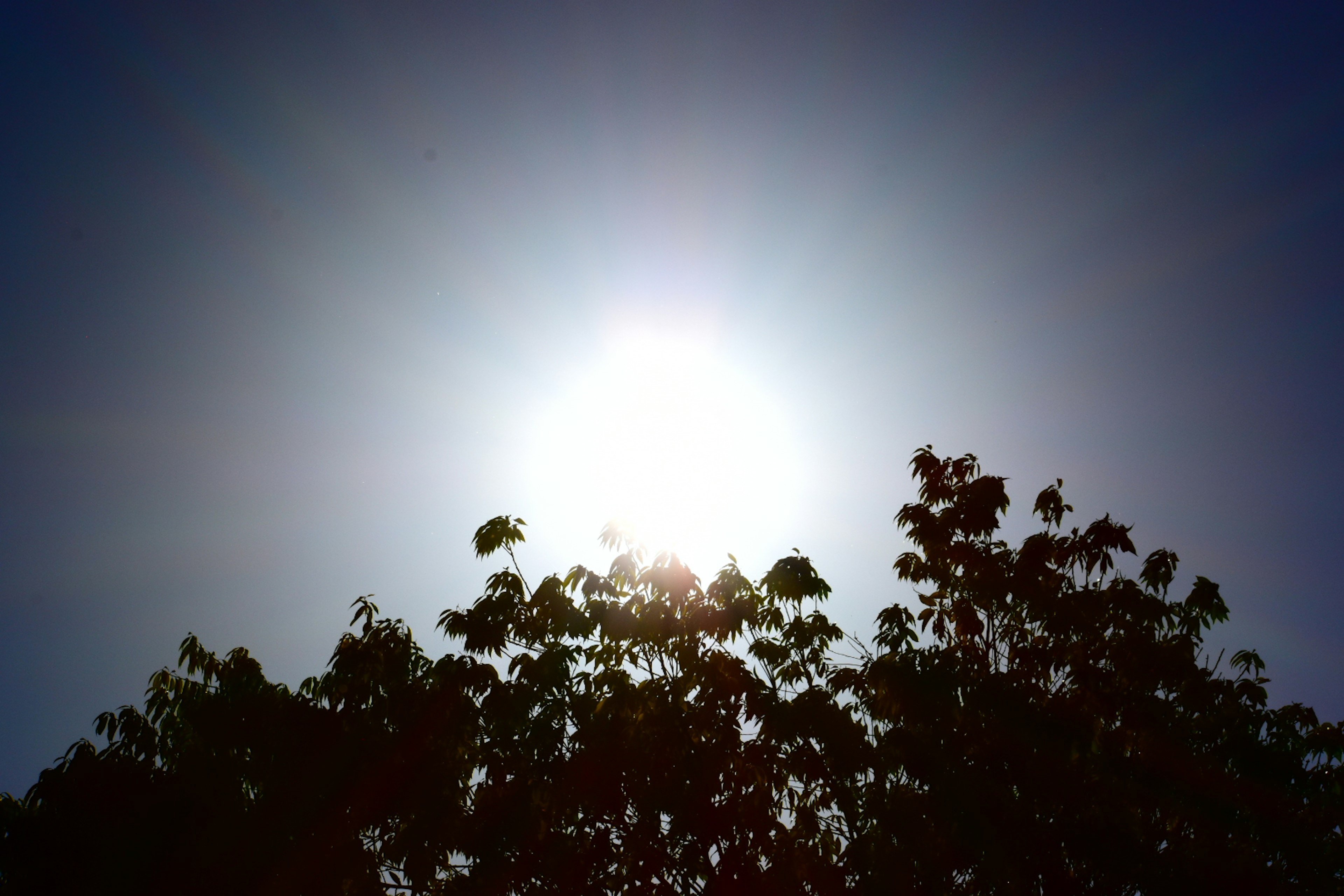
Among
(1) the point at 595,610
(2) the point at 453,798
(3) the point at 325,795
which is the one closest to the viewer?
(2) the point at 453,798

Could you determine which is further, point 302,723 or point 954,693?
point 954,693

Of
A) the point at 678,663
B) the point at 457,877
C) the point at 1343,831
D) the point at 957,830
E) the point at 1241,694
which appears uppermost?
the point at 1241,694

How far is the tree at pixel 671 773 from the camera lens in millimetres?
8016

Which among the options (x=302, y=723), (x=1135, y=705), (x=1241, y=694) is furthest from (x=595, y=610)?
(x=1241, y=694)

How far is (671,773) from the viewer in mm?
8227

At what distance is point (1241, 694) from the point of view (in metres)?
9.88

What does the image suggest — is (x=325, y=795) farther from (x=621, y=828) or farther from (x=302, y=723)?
(x=621, y=828)

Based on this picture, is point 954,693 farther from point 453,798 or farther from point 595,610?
point 453,798

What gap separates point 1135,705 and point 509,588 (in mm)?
8518

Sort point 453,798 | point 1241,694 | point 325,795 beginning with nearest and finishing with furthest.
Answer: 1. point 453,798
2. point 325,795
3. point 1241,694

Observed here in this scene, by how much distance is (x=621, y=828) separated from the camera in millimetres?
8773

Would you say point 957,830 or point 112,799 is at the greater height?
point 957,830

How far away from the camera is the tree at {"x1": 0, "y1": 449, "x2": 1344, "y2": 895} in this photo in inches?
316

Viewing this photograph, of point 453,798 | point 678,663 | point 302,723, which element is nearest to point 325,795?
point 302,723
